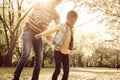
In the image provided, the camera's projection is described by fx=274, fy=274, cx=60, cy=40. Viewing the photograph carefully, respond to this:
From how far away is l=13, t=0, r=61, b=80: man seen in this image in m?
5.73

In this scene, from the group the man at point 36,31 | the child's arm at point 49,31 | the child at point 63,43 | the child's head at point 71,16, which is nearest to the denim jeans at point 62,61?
the child at point 63,43

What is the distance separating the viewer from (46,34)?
19.6 ft

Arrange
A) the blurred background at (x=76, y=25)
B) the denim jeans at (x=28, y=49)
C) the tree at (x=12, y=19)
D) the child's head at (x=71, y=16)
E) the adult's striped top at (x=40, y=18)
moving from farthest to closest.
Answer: the tree at (x=12, y=19) → the blurred background at (x=76, y=25) → the child's head at (x=71, y=16) → the adult's striped top at (x=40, y=18) → the denim jeans at (x=28, y=49)

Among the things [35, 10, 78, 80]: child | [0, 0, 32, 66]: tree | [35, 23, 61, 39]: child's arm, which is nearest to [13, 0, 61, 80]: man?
[35, 23, 61, 39]: child's arm

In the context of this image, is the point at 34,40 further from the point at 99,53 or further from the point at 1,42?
the point at 99,53

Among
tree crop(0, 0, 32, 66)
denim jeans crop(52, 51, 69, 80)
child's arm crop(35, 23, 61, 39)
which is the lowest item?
denim jeans crop(52, 51, 69, 80)

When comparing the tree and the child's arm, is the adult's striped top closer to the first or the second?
the child's arm

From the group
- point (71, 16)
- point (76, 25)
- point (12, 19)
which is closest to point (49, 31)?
point (71, 16)

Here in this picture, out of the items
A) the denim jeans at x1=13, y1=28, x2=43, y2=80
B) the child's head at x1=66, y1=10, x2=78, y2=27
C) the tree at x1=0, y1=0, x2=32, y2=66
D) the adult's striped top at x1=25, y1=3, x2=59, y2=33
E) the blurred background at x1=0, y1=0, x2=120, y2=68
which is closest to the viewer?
the denim jeans at x1=13, y1=28, x2=43, y2=80

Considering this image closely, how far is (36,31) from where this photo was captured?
5.93 m

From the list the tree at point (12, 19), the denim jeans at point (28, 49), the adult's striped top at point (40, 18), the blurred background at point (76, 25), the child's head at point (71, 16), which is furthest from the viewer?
the tree at point (12, 19)

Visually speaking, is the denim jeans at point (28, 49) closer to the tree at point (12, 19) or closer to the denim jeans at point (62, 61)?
the denim jeans at point (62, 61)

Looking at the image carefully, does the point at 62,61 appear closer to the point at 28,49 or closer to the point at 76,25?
the point at 28,49

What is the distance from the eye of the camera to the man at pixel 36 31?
226 inches
